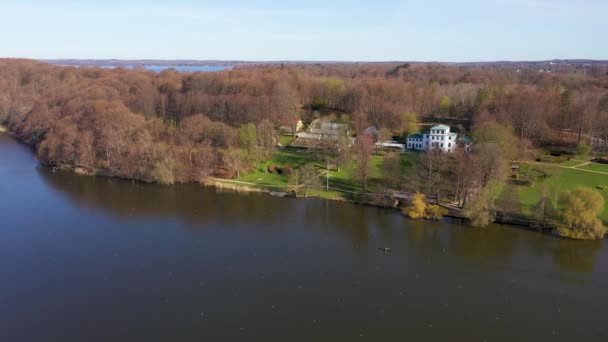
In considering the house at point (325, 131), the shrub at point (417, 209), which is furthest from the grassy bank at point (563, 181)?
the house at point (325, 131)

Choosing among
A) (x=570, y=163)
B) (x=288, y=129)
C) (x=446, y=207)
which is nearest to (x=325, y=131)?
(x=288, y=129)

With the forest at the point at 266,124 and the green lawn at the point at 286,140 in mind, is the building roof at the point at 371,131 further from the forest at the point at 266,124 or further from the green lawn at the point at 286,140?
the green lawn at the point at 286,140

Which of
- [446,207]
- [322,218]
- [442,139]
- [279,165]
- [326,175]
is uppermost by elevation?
[442,139]

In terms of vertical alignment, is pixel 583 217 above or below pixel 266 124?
below

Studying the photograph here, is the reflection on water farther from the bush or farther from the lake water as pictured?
the bush

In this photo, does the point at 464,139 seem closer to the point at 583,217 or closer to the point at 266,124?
the point at 583,217

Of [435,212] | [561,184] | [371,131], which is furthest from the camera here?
[371,131]

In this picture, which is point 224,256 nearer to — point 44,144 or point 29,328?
point 29,328
